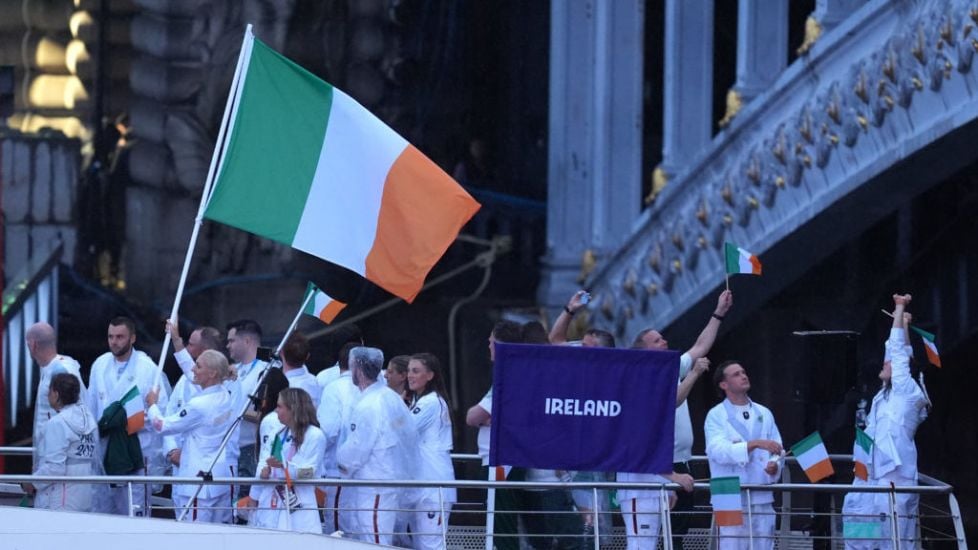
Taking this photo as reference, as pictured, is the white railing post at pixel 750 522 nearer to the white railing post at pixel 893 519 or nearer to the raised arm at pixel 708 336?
the white railing post at pixel 893 519

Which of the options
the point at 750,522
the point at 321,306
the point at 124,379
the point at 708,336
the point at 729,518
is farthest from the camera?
the point at 124,379

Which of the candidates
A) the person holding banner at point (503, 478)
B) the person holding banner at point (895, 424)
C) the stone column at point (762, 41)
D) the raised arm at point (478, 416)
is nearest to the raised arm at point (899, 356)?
the person holding banner at point (895, 424)

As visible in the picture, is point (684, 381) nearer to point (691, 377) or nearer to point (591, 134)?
point (691, 377)

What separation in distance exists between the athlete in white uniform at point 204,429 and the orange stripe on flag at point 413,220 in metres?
0.99

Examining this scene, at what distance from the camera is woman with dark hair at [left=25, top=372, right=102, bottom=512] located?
387 inches

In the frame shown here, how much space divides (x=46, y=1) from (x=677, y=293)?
648cm

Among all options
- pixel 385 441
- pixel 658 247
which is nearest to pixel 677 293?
pixel 658 247

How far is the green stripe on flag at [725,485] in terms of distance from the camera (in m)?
9.12

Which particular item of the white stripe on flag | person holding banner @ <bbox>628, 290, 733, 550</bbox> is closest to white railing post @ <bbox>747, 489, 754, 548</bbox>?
person holding banner @ <bbox>628, 290, 733, 550</bbox>

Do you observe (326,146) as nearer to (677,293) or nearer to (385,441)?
(385,441)

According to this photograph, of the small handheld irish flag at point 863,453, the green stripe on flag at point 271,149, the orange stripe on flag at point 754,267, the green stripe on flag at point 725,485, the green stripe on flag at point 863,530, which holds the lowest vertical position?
the green stripe on flag at point 863,530

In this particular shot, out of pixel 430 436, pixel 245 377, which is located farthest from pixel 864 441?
pixel 245 377

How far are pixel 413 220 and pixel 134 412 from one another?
192cm

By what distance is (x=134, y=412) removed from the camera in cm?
1053
